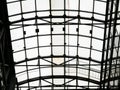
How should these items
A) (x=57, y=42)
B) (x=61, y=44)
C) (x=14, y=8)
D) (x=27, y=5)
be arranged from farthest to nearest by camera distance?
(x=61, y=44)
(x=57, y=42)
(x=27, y=5)
(x=14, y=8)

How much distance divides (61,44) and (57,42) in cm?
57

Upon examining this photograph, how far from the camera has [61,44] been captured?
37656 mm

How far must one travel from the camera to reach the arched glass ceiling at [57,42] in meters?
33.2

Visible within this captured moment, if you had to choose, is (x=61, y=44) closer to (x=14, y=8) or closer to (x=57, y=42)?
(x=57, y=42)

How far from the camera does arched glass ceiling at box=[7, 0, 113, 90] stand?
109 feet

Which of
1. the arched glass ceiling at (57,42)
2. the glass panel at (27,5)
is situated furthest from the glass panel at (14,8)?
the glass panel at (27,5)

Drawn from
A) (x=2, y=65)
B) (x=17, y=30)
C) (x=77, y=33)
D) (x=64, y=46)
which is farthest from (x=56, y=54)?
(x=2, y=65)

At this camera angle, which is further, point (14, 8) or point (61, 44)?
point (61, 44)

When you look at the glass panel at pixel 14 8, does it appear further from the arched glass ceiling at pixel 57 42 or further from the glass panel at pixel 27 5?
the glass panel at pixel 27 5

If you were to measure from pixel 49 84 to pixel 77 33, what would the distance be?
960 centimetres

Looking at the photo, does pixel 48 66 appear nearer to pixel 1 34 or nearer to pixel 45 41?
pixel 45 41

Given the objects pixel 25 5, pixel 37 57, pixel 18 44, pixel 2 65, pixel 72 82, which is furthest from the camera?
pixel 72 82

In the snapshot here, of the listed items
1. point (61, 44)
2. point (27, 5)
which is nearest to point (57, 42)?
point (61, 44)

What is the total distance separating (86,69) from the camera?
4003cm
